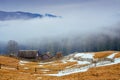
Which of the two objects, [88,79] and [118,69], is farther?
[118,69]

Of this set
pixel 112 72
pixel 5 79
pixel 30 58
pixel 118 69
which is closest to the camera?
pixel 5 79

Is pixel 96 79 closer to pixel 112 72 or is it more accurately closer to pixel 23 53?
pixel 112 72

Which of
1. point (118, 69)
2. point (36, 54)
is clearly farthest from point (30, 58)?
point (118, 69)

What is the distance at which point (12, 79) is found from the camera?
4491cm

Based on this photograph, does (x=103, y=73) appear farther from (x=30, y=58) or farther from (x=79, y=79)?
(x=30, y=58)

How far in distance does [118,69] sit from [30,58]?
142 m

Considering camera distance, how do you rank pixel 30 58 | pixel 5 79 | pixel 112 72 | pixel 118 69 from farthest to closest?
pixel 30 58 → pixel 118 69 → pixel 112 72 → pixel 5 79

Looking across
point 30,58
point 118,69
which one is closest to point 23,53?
point 30,58

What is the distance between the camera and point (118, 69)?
51.2 metres

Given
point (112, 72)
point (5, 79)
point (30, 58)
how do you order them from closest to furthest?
point (5, 79) < point (112, 72) < point (30, 58)

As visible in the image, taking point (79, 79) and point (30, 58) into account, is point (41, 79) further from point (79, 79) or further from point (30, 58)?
point (30, 58)

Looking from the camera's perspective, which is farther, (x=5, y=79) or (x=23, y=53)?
(x=23, y=53)

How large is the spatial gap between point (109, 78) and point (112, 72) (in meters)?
6.37

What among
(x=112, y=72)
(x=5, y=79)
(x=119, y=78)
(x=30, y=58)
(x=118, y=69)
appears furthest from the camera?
(x=30, y=58)
